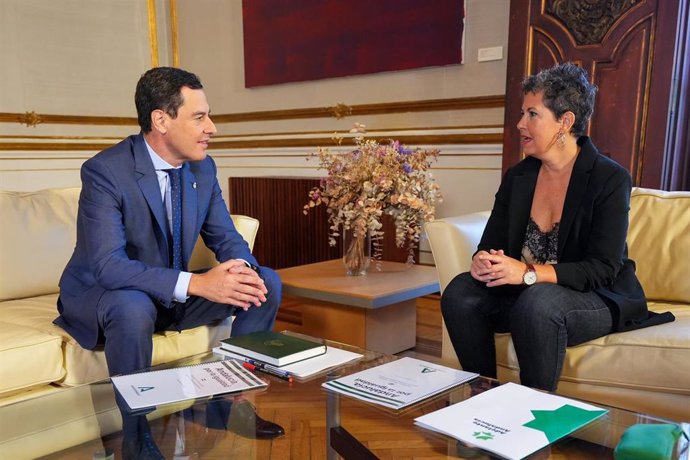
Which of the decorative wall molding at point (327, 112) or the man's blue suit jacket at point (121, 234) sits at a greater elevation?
the decorative wall molding at point (327, 112)

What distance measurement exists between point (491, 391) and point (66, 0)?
3.89 m

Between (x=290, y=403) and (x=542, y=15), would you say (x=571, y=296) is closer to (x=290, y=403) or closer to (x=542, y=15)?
(x=290, y=403)

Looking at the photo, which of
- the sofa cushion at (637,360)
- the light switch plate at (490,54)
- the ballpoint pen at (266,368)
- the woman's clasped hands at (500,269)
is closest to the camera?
the ballpoint pen at (266,368)

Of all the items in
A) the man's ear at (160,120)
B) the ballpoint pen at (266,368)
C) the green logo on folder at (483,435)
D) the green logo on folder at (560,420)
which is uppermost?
the man's ear at (160,120)

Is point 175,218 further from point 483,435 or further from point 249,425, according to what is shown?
point 483,435

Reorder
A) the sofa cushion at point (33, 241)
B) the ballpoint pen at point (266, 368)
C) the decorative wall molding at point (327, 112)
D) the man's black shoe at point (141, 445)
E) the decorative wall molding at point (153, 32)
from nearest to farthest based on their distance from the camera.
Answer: the man's black shoe at point (141, 445), the ballpoint pen at point (266, 368), the sofa cushion at point (33, 241), the decorative wall molding at point (327, 112), the decorative wall molding at point (153, 32)

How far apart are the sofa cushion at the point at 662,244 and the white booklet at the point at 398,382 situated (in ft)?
3.07

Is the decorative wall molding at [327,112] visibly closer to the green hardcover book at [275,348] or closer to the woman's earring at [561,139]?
the woman's earring at [561,139]

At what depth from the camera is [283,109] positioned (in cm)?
368

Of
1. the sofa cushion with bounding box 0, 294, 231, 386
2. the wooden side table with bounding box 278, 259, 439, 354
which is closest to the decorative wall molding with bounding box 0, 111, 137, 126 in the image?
the sofa cushion with bounding box 0, 294, 231, 386

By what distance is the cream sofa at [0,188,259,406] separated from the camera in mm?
1401

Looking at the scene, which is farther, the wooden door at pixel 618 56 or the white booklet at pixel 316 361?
the wooden door at pixel 618 56

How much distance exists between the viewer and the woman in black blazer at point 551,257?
1370 millimetres

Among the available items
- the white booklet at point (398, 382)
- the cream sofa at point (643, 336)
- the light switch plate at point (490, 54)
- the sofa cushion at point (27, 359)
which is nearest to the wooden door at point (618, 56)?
the light switch plate at point (490, 54)
